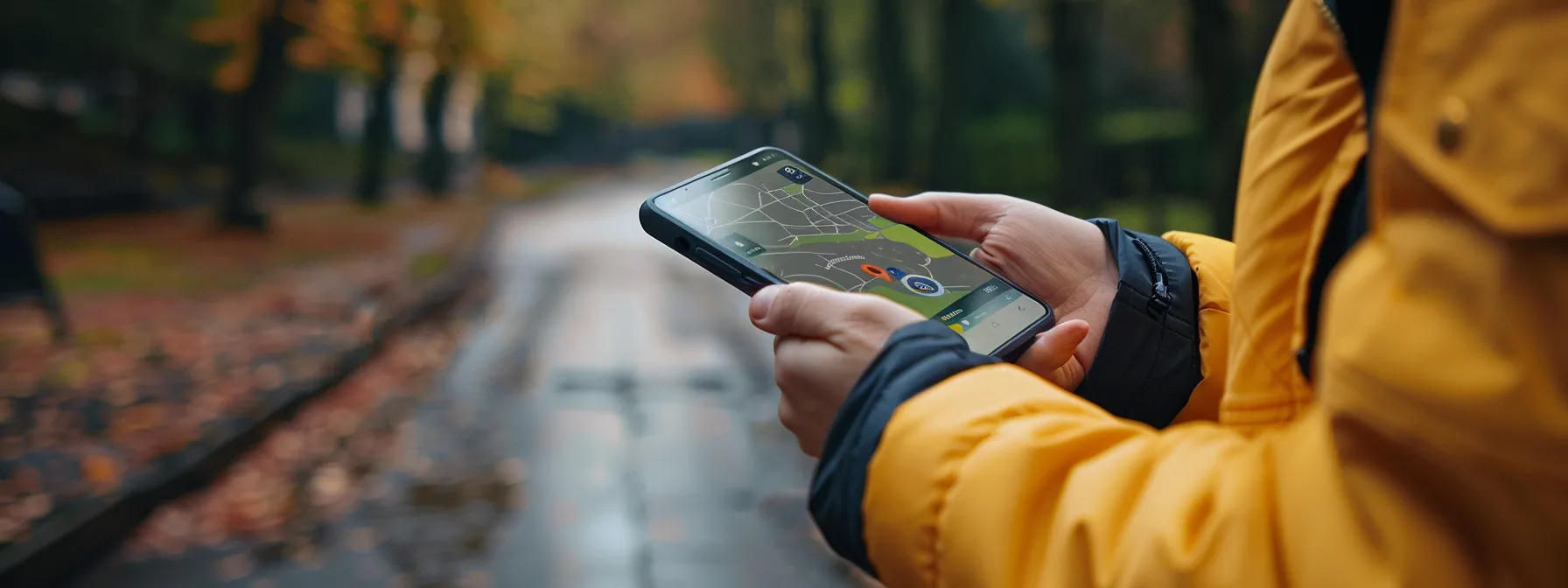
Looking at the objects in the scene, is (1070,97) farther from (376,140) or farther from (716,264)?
(376,140)

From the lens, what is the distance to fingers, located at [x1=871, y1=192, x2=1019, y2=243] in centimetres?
237

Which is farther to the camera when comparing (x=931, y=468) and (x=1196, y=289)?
(x=1196, y=289)

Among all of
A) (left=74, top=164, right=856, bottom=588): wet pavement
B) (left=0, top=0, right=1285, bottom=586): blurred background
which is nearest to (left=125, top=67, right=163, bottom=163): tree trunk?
(left=0, top=0, right=1285, bottom=586): blurred background

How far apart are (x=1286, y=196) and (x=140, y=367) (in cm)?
988

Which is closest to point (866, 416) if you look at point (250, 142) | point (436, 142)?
point (250, 142)

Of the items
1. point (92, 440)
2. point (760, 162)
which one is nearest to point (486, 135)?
point (92, 440)

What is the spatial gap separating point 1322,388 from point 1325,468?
0.09 m

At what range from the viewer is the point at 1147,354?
6.86ft

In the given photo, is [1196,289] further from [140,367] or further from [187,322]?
[187,322]

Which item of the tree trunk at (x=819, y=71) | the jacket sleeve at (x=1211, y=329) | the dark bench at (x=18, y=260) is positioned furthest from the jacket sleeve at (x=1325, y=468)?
the tree trunk at (x=819, y=71)

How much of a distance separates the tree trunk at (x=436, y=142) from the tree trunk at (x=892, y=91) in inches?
570

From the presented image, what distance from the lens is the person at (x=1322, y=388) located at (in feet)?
2.94

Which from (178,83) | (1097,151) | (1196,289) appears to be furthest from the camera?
(178,83)

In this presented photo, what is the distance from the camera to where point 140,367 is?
370 inches
